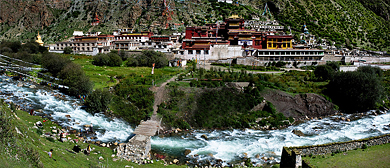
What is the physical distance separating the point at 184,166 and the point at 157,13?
8532 cm

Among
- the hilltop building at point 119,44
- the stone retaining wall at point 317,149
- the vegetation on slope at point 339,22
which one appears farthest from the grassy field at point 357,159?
the vegetation on slope at point 339,22

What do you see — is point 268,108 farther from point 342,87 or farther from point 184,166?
point 184,166

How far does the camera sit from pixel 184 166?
20.1 metres

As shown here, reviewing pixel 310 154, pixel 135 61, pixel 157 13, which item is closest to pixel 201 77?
pixel 135 61

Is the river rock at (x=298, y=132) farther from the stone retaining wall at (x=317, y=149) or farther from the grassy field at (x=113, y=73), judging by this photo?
the grassy field at (x=113, y=73)

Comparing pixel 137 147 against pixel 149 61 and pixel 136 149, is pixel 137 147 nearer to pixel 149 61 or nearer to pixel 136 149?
pixel 136 149

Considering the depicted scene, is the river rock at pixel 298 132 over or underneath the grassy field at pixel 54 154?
underneath

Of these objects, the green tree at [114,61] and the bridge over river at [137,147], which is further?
the green tree at [114,61]

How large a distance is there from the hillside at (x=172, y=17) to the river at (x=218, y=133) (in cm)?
5957

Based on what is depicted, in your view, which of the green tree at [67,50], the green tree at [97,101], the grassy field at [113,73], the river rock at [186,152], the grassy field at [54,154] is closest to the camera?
the grassy field at [54,154]

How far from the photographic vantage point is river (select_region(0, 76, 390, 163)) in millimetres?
23453

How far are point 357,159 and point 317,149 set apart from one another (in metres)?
2.06

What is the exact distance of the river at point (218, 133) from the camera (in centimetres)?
2345

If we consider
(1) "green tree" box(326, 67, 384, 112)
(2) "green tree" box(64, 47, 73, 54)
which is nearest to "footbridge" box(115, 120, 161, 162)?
(1) "green tree" box(326, 67, 384, 112)
